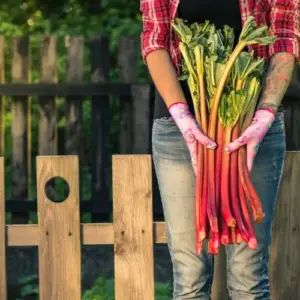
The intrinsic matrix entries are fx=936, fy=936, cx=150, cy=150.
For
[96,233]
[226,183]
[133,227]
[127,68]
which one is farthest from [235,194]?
[127,68]

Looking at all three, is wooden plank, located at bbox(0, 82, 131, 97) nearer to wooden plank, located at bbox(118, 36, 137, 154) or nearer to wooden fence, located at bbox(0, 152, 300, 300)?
wooden plank, located at bbox(118, 36, 137, 154)

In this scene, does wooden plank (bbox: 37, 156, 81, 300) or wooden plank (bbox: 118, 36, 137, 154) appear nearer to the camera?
wooden plank (bbox: 37, 156, 81, 300)

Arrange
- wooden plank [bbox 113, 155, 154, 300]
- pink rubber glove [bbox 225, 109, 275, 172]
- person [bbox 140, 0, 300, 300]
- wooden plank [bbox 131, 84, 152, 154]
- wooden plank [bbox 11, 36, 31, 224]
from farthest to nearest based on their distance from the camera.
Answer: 1. wooden plank [bbox 11, 36, 31, 224]
2. wooden plank [bbox 131, 84, 152, 154]
3. wooden plank [bbox 113, 155, 154, 300]
4. person [bbox 140, 0, 300, 300]
5. pink rubber glove [bbox 225, 109, 275, 172]

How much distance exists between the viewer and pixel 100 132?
7473 mm

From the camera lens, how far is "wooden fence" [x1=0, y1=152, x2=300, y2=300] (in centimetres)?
409

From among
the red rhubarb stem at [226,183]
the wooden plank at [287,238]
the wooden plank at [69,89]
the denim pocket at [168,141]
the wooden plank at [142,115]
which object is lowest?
the wooden plank at [287,238]

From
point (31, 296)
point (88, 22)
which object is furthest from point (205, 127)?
point (88, 22)

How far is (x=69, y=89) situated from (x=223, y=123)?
165 inches

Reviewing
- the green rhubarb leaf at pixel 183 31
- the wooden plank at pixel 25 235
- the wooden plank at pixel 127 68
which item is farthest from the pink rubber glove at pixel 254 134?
the wooden plank at pixel 127 68

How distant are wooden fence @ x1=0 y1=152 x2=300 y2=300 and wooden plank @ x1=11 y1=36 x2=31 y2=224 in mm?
3320

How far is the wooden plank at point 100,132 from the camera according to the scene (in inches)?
290

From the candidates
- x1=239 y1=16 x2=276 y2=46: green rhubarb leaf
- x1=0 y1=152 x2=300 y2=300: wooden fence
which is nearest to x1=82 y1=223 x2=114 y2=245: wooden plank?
x1=0 y1=152 x2=300 y2=300: wooden fence

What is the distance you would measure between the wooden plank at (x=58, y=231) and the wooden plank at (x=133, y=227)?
0.19 m

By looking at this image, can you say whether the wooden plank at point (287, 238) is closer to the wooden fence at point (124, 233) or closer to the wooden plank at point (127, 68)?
the wooden fence at point (124, 233)
